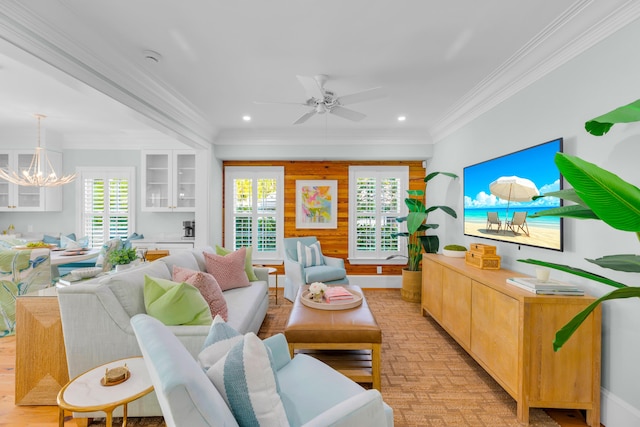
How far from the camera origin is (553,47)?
7.24 ft

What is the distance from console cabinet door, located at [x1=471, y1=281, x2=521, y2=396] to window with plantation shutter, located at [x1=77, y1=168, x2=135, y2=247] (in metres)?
5.29

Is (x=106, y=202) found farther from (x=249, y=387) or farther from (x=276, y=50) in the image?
(x=249, y=387)

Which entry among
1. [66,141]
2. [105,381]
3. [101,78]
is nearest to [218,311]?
[105,381]

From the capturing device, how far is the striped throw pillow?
4328mm

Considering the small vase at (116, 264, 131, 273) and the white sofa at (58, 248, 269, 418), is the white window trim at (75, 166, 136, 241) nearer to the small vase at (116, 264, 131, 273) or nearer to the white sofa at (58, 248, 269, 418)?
the small vase at (116, 264, 131, 273)

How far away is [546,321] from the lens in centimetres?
191

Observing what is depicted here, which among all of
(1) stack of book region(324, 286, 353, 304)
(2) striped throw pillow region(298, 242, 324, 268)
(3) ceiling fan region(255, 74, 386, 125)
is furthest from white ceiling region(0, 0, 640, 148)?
(1) stack of book region(324, 286, 353, 304)

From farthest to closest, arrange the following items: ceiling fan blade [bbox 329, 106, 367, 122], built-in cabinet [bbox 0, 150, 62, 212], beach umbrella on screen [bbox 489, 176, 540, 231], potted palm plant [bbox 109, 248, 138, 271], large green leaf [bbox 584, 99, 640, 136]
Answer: built-in cabinet [bbox 0, 150, 62, 212] → ceiling fan blade [bbox 329, 106, 367, 122] → potted palm plant [bbox 109, 248, 138, 271] → beach umbrella on screen [bbox 489, 176, 540, 231] → large green leaf [bbox 584, 99, 640, 136]

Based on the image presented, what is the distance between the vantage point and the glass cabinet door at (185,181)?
16.7 ft

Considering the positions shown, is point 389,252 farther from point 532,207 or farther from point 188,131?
point 188,131

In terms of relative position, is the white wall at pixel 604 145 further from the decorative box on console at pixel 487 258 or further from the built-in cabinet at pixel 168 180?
the built-in cabinet at pixel 168 180

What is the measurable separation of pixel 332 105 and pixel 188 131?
2045mm

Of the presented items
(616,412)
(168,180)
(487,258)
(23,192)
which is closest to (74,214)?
(23,192)

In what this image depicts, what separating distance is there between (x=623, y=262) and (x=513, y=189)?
1829mm
